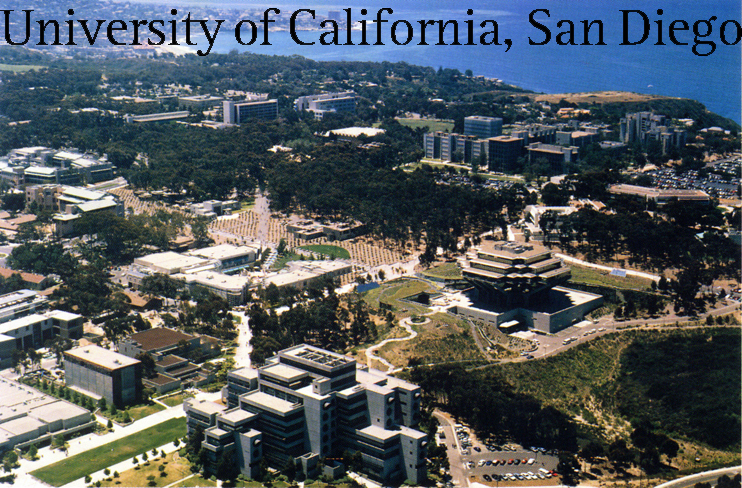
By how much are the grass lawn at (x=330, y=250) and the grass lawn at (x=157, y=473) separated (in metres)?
15.5

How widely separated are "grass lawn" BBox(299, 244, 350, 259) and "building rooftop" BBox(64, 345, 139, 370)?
12388 mm

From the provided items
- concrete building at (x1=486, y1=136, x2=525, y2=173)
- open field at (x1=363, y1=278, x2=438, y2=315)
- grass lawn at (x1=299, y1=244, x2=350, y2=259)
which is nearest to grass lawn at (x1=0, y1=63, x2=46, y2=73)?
concrete building at (x1=486, y1=136, x2=525, y2=173)

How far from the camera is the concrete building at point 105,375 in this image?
20188 mm

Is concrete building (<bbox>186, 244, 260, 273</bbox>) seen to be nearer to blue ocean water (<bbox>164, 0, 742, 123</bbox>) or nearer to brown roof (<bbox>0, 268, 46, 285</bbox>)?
brown roof (<bbox>0, 268, 46, 285</bbox>)

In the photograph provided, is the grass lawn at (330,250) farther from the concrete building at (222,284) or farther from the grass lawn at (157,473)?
the grass lawn at (157,473)

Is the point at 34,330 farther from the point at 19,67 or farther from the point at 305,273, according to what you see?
the point at 19,67

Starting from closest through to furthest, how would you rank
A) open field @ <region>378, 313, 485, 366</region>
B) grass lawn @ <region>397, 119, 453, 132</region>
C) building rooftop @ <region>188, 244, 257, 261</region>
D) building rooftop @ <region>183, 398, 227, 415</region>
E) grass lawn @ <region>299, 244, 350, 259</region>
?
building rooftop @ <region>183, 398, 227, 415</region>, open field @ <region>378, 313, 485, 366</region>, building rooftop @ <region>188, 244, 257, 261</region>, grass lawn @ <region>299, 244, 350, 259</region>, grass lawn @ <region>397, 119, 453, 132</region>

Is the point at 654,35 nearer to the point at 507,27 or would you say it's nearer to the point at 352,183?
the point at 507,27

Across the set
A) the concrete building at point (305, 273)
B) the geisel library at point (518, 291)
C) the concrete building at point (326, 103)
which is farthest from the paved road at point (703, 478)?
the concrete building at point (326, 103)

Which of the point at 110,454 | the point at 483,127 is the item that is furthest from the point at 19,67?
the point at 110,454

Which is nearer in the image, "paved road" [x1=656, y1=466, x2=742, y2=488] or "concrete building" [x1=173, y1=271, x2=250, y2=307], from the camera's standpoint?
"paved road" [x1=656, y1=466, x2=742, y2=488]

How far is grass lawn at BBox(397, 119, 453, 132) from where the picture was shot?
56594 mm

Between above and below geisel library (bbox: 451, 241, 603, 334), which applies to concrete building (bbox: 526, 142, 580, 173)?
above

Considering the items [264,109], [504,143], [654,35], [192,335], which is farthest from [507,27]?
[192,335]
